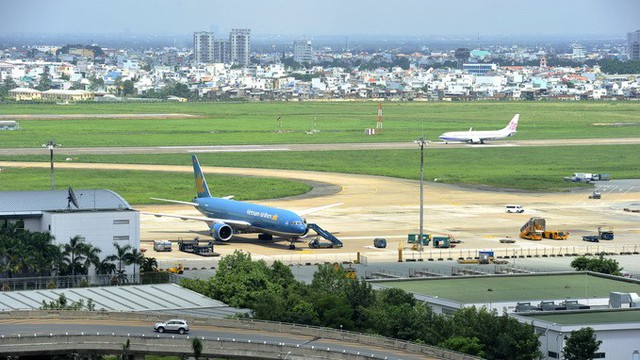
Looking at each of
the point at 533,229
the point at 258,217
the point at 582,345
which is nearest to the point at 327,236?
the point at 258,217

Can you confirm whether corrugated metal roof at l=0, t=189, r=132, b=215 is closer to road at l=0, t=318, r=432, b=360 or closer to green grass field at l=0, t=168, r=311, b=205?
road at l=0, t=318, r=432, b=360

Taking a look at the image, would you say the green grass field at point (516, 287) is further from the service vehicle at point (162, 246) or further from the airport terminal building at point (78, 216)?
the service vehicle at point (162, 246)

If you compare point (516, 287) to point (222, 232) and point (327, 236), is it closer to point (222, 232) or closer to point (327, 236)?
point (327, 236)

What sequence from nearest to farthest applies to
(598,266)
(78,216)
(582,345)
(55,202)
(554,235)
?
(582,345) → (78,216) → (598,266) → (55,202) → (554,235)

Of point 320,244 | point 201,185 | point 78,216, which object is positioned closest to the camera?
point 78,216

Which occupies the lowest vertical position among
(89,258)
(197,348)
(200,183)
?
(197,348)

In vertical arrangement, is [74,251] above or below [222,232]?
below

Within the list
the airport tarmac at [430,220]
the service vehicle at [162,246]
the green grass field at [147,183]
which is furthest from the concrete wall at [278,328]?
the green grass field at [147,183]

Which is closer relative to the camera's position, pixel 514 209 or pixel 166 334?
pixel 166 334
